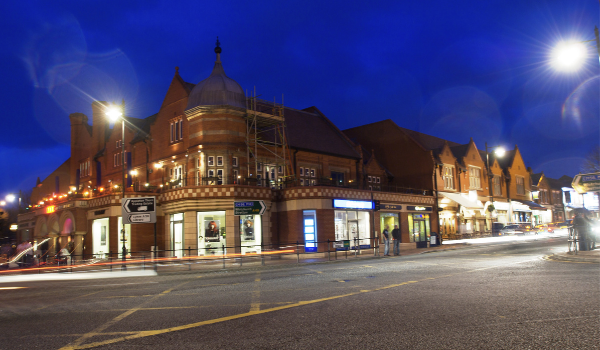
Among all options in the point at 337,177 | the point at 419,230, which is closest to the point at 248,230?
the point at 337,177

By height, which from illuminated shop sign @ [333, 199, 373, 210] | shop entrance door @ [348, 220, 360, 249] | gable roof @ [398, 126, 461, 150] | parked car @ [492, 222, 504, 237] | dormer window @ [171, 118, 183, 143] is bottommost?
parked car @ [492, 222, 504, 237]

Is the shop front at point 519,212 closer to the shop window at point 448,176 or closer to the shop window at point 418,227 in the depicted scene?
the shop window at point 448,176

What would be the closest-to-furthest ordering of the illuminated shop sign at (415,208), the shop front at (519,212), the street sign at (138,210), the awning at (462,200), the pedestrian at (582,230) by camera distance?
the pedestrian at (582,230) < the street sign at (138,210) < the illuminated shop sign at (415,208) < the awning at (462,200) < the shop front at (519,212)

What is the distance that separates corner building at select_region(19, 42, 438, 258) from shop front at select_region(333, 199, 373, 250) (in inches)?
3.1

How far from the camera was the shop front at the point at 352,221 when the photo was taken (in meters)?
32.6

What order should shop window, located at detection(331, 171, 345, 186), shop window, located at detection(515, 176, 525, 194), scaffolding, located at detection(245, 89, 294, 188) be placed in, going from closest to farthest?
scaffolding, located at detection(245, 89, 294, 188)
shop window, located at detection(331, 171, 345, 186)
shop window, located at detection(515, 176, 525, 194)

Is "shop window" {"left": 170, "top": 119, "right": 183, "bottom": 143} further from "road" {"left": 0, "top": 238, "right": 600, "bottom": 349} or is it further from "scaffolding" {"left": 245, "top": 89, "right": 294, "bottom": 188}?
"road" {"left": 0, "top": 238, "right": 600, "bottom": 349}

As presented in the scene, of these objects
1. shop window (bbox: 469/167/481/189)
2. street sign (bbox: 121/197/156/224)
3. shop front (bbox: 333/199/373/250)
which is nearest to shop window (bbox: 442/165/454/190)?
shop window (bbox: 469/167/481/189)

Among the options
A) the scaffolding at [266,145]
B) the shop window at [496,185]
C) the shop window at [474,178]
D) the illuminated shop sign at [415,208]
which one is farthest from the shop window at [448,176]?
the scaffolding at [266,145]

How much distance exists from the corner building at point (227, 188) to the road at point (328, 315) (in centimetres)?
1488

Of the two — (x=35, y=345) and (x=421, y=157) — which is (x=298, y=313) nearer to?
(x=35, y=345)

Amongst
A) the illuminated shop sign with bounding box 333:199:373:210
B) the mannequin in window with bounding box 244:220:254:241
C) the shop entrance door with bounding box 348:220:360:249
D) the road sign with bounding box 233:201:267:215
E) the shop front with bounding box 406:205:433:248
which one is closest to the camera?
the road sign with bounding box 233:201:267:215

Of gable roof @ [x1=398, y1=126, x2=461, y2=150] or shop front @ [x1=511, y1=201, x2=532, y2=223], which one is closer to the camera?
gable roof @ [x1=398, y1=126, x2=461, y2=150]

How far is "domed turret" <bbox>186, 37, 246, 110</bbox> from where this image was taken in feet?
104
